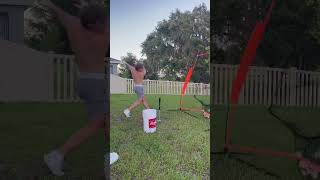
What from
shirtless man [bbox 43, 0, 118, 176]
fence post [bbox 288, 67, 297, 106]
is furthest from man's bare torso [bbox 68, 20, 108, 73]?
fence post [bbox 288, 67, 297, 106]

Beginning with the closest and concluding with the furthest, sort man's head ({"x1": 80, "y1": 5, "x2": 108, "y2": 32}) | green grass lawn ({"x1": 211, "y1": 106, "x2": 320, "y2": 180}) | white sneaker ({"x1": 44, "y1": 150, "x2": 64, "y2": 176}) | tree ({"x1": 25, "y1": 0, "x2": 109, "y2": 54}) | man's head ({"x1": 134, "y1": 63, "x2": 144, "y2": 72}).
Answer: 1. man's head ({"x1": 80, "y1": 5, "x2": 108, "y2": 32})
2. man's head ({"x1": 134, "y1": 63, "x2": 144, "y2": 72})
3. white sneaker ({"x1": 44, "y1": 150, "x2": 64, "y2": 176})
4. green grass lawn ({"x1": 211, "y1": 106, "x2": 320, "y2": 180})
5. tree ({"x1": 25, "y1": 0, "x2": 109, "y2": 54})

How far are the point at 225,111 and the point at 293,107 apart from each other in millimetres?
747

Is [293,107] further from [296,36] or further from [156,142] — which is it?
[156,142]

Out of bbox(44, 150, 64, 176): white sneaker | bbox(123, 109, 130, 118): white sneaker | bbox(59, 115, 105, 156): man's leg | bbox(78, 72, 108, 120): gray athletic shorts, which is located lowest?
bbox(44, 150, 64, 176): white sneaker

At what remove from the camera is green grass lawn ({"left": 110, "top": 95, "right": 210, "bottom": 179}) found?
152 centimetres

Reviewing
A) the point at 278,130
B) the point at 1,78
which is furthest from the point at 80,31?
the point at 1,78

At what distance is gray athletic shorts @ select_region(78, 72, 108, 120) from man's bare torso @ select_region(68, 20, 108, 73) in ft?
0.09

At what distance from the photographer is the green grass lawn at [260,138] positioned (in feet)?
5.65

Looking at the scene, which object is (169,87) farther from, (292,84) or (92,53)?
(292,84)

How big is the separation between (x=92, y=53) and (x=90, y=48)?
0.07 feet

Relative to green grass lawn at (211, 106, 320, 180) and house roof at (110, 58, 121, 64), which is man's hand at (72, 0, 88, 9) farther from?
green grass lawn at (211, 106, 320, 180)

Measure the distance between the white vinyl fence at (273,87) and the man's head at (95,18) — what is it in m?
0.89

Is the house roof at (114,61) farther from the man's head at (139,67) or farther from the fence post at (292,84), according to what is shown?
the fence post at (292,84)

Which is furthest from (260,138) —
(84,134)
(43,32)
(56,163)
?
(43,32)
